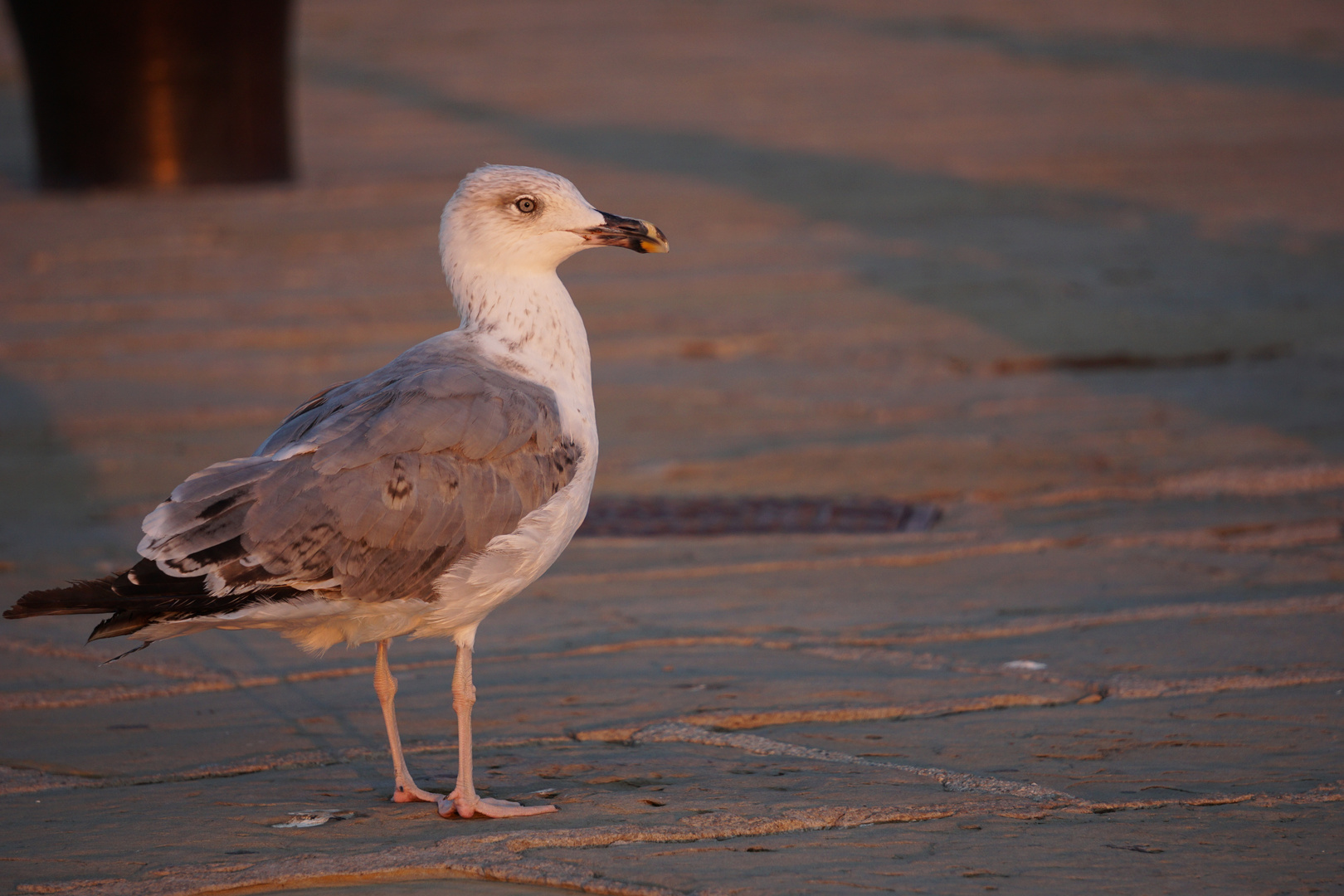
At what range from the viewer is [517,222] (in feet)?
14.5

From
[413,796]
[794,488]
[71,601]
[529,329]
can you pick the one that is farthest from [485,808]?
[794,488]

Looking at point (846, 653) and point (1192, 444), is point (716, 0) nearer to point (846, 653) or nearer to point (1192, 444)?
point (1192, 444)

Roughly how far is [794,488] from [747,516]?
472 millimetres

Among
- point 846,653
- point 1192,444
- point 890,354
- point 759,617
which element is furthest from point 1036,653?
point 890,354

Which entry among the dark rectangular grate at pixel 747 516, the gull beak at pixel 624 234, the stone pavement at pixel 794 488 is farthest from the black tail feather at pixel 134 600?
the dark rectangular grate at pixel 747 516

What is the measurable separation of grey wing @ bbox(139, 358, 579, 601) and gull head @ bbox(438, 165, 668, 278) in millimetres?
433

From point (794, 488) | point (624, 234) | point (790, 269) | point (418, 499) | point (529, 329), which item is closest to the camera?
point (418, 499)

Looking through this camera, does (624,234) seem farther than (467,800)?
Yes

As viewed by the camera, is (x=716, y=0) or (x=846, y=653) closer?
(x=846, y=653)

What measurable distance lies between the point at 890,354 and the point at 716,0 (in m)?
13.1

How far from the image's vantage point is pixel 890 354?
350 inches

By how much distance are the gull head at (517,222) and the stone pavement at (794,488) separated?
130 centimetres

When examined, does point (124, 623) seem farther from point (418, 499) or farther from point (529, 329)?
→ point (529, 329)

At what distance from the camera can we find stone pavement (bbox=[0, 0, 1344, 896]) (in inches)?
140
